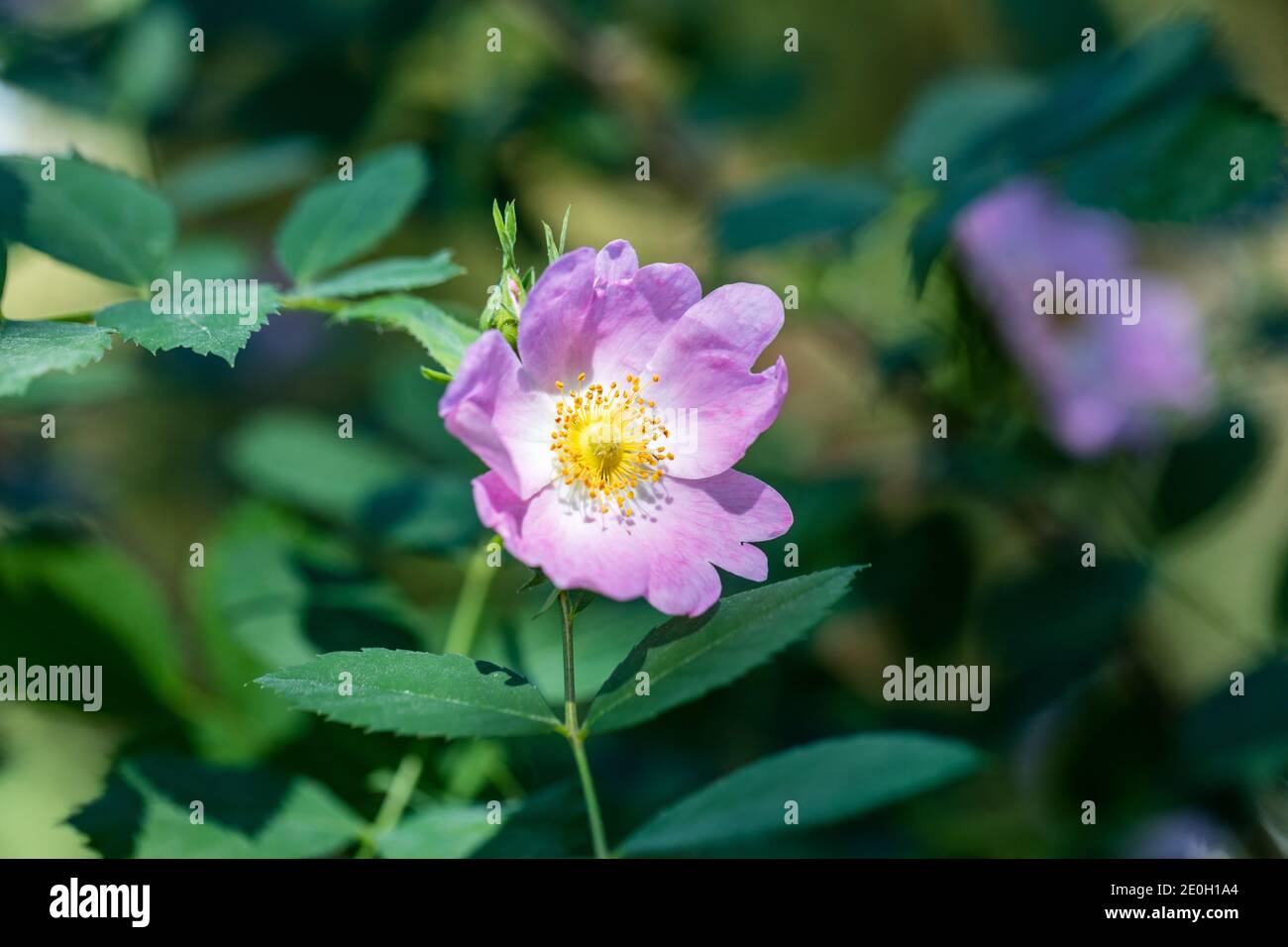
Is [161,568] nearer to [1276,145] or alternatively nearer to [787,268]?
[787,268]

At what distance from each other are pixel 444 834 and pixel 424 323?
29cm

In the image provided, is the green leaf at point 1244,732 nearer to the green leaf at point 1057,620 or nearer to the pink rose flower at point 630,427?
the green leaf at point 1057,620

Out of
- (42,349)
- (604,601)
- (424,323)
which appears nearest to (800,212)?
(604,601)

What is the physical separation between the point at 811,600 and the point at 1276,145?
50cm

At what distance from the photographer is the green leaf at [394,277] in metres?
0.56

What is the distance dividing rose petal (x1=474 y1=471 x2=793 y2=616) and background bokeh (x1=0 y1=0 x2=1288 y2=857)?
0.57ft

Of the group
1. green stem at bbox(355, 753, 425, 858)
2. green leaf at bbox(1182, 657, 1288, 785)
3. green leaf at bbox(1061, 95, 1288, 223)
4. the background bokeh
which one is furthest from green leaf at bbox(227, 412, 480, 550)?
green leaf at bbox(1182, 657, 1288, 785)

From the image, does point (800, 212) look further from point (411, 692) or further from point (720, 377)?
point (411, 692)

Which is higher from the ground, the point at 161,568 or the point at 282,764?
the point at 161,568

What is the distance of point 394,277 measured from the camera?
575 mm

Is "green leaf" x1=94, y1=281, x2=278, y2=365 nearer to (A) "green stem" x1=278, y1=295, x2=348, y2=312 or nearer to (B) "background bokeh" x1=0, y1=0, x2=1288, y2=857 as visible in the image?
(A) "green stem" x1=278, y1=295, x2=348, y2=312

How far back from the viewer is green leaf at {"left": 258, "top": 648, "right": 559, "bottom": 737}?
0.49 metres
